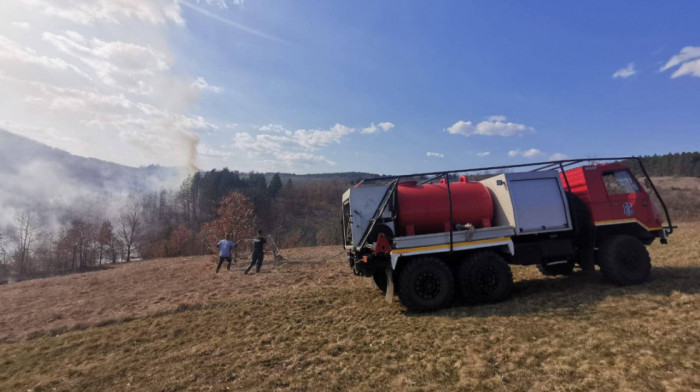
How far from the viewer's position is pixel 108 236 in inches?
1735

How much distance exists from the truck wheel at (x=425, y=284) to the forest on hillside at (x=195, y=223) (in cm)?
288

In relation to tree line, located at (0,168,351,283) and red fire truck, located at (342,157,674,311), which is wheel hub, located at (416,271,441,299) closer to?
red fire truck, located at (342,157,674,311)

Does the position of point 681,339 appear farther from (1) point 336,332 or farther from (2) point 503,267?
(1) point 336,332

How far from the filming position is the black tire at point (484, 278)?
23.0 feet

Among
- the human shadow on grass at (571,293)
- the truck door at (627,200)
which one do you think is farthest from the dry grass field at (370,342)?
the truck door at (627,200)

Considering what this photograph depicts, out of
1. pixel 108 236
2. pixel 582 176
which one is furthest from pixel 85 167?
pixel 582 176

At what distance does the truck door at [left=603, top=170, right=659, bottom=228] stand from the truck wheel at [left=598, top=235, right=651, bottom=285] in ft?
2.22

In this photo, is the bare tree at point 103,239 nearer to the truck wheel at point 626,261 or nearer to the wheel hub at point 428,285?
the wheel hub at point 428,285

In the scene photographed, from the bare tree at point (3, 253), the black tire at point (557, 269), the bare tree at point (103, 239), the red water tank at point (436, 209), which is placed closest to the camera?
the red water tank at point (436, 209)

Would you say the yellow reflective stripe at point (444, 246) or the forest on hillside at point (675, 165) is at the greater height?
the forest on hillside at point (675, 165)

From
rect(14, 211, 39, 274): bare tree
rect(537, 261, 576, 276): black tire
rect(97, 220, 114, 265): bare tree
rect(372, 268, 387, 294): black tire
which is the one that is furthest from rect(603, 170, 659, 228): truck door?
rect(14, 211, 39, 274): bare tree

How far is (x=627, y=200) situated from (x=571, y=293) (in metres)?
2.90

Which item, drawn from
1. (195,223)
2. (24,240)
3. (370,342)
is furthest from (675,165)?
(24,240)

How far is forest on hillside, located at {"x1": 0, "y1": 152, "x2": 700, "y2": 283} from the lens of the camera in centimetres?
2286
